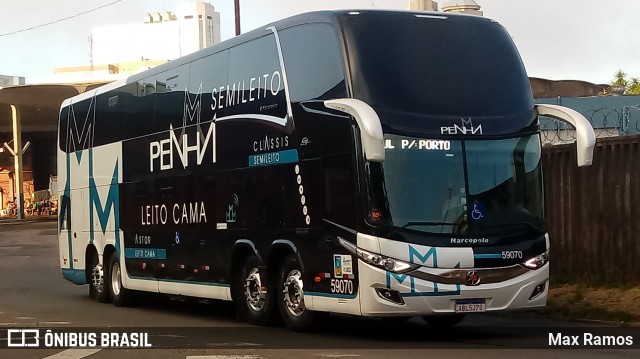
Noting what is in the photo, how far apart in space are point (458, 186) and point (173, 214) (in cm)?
641

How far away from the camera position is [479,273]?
12617 mm

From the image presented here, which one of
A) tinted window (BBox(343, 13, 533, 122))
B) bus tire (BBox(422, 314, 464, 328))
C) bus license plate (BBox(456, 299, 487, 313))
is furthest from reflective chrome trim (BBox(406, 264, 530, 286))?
bus tire (BBox(422, 314, 464, 328))

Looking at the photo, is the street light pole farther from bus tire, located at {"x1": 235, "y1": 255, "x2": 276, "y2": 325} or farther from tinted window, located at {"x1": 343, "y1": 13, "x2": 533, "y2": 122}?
tinted window, located at {"x1": 343, "y1": 13, "x2": 533, "y2": 122}

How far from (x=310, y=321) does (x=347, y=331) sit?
31.8 inches

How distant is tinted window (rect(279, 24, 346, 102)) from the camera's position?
13211 mm

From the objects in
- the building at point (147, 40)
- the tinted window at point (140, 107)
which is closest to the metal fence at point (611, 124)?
the tinted window at point (140, 107)

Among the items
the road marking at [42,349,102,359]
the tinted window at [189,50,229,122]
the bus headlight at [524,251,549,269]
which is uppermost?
the tinted window at [189,50,229,122]

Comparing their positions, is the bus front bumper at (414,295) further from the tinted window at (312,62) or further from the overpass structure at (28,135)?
the overpass structure at (28,135)

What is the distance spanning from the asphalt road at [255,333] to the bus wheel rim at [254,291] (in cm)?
36

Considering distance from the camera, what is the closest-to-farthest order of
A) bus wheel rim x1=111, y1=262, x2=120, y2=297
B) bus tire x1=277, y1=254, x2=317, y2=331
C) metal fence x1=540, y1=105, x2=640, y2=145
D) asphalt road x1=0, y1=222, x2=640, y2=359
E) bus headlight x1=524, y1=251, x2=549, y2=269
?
asphalt road x1=0, y1=222, x2=640, y2=359
bus headlight x1=524, y1=251, x2=549, y2=269
bus tire x1=277, y1=254, x2=317, y2=331
bus wheel rim x1=111, y1=262, x2=120, y2=297
metal fence x1=540, y1=105, x2=640, y2=145

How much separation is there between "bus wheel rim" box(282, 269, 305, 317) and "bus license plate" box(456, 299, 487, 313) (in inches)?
89.0

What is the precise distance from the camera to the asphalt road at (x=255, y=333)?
11656 millimetres

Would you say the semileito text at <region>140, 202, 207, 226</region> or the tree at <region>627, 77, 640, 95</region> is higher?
the tree at <region>627, 77, 640, 95</region>

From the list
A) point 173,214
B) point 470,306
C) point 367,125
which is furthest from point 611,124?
point 367,125
